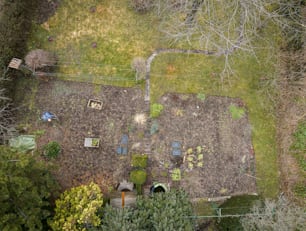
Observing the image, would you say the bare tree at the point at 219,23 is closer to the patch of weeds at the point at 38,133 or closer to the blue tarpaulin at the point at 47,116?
the blue tarpaulin at the point at 47,116

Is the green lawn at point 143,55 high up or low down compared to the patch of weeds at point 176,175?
up

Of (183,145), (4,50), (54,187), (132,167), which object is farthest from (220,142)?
(4,50)

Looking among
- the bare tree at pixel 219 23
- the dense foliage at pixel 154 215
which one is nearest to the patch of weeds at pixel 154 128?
the dense foliage at pixel 154 215

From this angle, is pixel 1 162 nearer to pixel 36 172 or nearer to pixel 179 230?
pixel 36 172

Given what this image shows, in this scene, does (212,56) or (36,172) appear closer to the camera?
(36,172)

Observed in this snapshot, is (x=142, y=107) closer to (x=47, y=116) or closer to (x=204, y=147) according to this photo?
(x=204, y=147)
